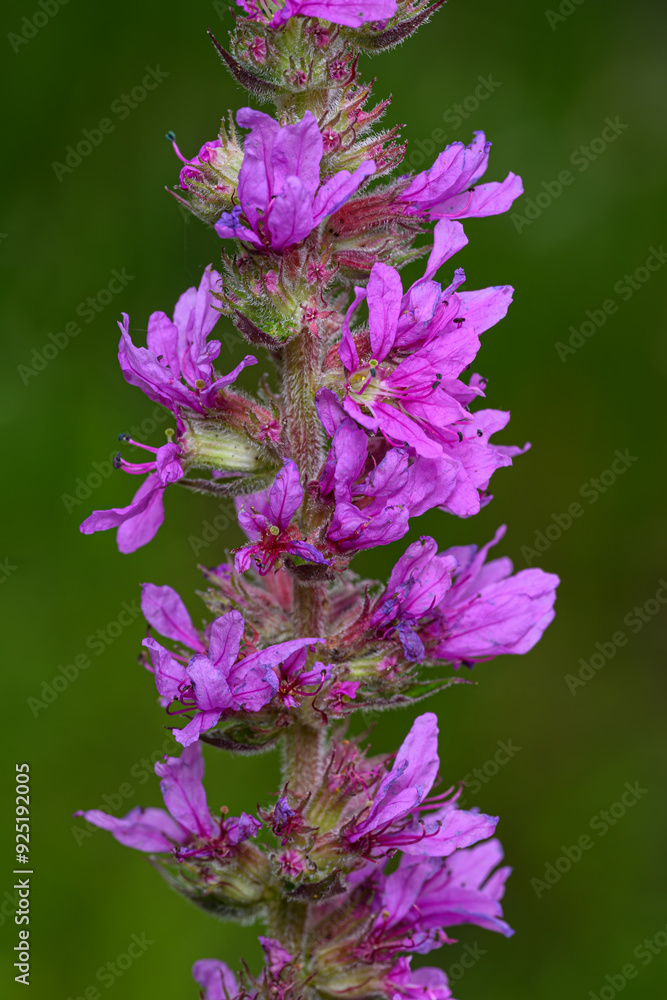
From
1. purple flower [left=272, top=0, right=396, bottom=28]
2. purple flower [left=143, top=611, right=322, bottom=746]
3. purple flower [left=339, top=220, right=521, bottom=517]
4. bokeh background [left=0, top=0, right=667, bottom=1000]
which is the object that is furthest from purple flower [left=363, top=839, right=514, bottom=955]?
purple flower [left=272, top=0, right=396, bottom=28]

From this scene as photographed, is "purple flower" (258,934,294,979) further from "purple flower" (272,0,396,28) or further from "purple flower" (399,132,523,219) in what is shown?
"purple flower" (272,0,396,28)

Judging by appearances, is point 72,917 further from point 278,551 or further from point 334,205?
point 334,205

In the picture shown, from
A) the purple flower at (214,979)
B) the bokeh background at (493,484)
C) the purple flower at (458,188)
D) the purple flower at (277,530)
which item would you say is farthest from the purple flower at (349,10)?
the purple flower at (214,979)

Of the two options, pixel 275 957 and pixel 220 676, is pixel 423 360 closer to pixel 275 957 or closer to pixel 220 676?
pixel 220 676

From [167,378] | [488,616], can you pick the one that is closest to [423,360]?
[167,378]

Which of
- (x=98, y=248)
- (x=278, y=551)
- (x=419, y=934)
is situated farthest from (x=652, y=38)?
(x=419, y=934)

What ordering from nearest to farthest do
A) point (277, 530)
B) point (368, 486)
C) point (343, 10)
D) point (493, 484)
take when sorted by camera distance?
point (343, 10) → point (368, 486) → point (277, 530) → point (493, 484)

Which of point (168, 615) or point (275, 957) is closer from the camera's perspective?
point (275, 957)
